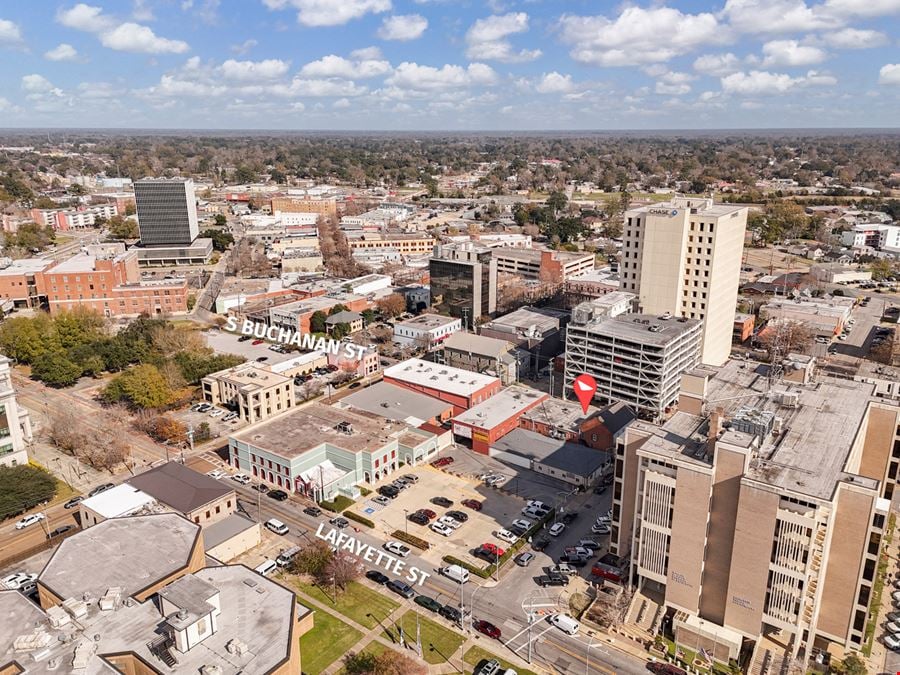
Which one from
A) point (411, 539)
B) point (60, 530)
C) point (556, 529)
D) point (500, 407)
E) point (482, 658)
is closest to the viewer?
point (482, 658)

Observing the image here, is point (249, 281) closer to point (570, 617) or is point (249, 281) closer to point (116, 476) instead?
point (116, 476)

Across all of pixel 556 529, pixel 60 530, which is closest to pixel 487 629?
pixel 556 529

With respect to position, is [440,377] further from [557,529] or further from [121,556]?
[121,556]

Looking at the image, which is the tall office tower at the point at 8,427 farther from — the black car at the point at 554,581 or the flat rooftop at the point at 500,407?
the black car at the point at 554,581

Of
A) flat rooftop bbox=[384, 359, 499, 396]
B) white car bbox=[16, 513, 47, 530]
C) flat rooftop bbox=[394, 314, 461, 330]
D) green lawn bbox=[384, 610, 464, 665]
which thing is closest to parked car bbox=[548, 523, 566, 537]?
green lawn bbox=[384, 610, 464, 665]

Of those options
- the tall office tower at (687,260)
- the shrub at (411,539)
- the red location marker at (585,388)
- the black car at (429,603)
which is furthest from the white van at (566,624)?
the tall office tower at (687,260)
